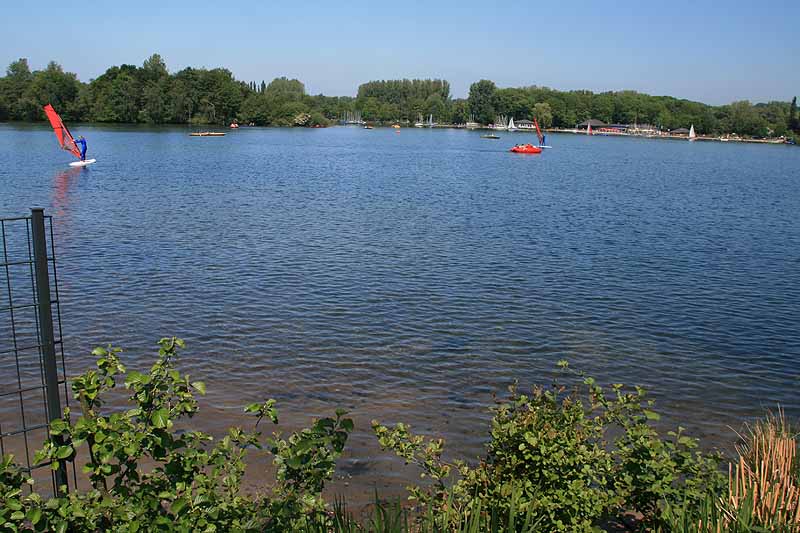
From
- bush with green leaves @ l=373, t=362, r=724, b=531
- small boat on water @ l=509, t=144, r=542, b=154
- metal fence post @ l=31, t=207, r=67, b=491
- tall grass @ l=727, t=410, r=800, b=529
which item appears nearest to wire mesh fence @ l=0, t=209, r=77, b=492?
metal fence post @ l=31, t=207, r=67, b=491

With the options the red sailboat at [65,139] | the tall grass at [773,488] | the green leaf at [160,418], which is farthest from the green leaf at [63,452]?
the red sailboat at [65,139]

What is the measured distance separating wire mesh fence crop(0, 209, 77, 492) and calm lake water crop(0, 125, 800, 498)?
88 cm

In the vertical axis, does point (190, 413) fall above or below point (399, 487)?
above

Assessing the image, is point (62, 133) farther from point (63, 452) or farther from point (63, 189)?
point (63, 452)

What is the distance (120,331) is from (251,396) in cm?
464

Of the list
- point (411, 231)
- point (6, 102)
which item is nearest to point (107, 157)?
point (411, 231)

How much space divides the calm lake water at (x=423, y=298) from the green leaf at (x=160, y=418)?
383 centimetres

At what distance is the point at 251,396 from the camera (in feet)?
34.8

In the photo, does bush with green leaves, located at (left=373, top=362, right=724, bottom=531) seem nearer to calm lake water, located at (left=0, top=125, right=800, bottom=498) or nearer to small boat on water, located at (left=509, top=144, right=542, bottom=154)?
calm lake water, located at (left=0, top=125, right=800, bottom=498)

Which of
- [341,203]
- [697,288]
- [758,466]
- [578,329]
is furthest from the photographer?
[341,203]

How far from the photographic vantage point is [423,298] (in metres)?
17.2

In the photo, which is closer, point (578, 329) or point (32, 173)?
point (578, 329)

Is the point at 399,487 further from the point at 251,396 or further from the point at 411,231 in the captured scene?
the point at 411,231

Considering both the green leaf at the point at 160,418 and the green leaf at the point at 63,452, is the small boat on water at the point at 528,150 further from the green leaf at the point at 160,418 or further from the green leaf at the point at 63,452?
the green leaf at the point at 63,452
